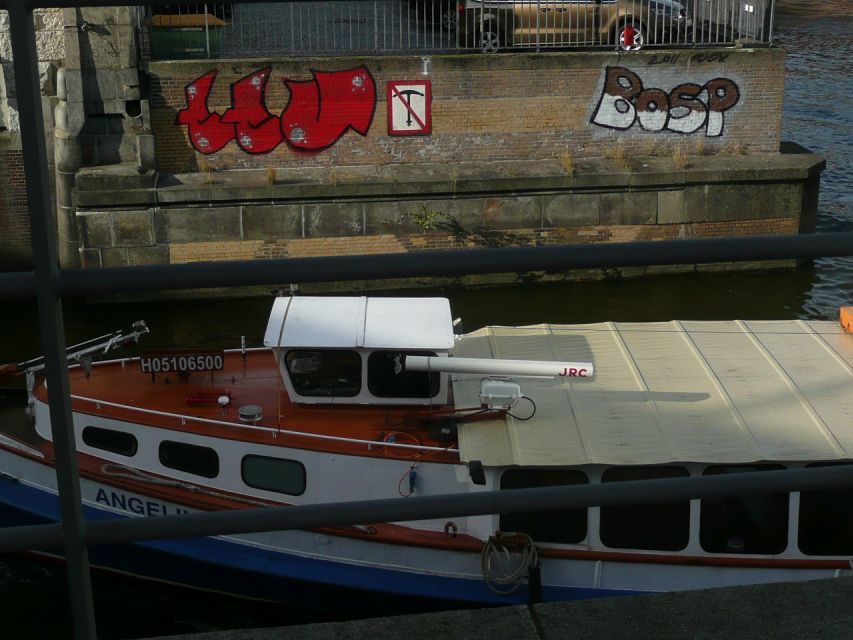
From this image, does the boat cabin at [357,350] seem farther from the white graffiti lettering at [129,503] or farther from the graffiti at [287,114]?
the graffiti at [287,114]

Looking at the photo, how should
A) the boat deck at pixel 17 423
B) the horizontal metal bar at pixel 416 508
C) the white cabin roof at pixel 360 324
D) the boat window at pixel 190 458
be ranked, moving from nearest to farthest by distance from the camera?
the horizontal metal bar at pixel 416 508 → the white cabin roof at pixel 360 324 → the boat window at pixel 190 458 → the boat deck at pixel 17 423

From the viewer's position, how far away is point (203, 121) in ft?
55.0

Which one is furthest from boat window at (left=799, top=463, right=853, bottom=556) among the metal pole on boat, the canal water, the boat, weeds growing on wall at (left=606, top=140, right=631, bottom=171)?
weeds growing on wall at (left=606, top=140, right=631, bottom=171)

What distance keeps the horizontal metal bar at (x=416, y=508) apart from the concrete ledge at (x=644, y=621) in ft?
1.15

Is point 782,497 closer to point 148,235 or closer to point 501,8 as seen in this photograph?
point 148,235

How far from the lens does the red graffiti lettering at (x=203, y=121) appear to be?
16.6 m

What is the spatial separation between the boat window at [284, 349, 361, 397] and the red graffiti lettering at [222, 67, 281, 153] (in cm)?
846

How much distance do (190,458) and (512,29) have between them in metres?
10.7

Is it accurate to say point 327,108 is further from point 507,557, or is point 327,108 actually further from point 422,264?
point 422,264

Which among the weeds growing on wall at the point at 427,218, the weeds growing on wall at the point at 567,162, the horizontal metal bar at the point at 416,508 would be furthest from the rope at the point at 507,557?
the weeds growing on wall at the point at 567,162

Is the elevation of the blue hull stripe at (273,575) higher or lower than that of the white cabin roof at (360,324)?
lower

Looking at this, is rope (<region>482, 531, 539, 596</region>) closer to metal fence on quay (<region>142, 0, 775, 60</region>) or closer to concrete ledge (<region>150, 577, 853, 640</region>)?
concrete ledge (<region>150, 577, 853, 640</region>)

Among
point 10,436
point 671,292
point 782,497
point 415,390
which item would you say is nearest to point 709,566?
point 782,497

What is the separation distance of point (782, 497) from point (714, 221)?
9261mm
